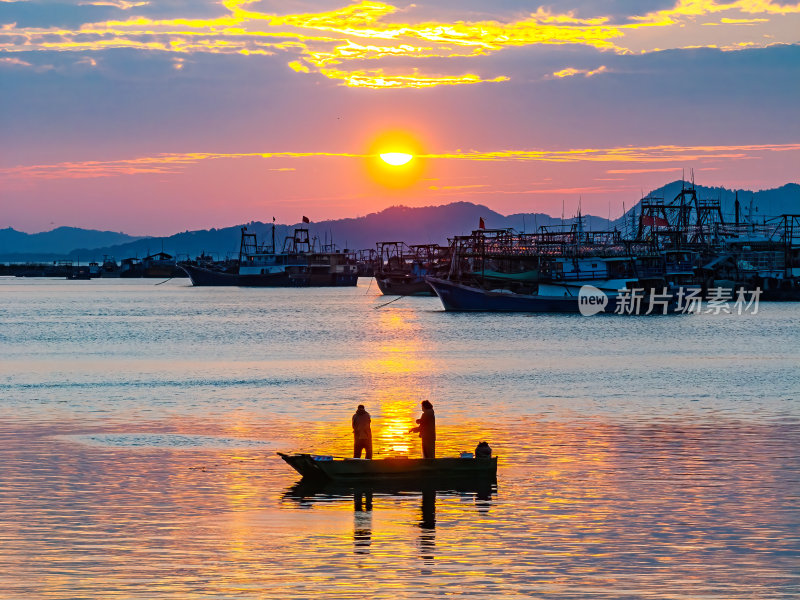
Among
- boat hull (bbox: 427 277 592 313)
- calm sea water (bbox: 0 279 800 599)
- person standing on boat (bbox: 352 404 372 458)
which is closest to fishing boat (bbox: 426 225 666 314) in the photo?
Result: boat hull (bbox: 427 277 592 313)

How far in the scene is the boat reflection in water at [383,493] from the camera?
24930 mm

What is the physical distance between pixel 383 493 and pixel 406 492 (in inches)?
22.1

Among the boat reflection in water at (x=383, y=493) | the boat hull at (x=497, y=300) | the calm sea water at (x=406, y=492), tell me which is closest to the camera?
the calm sea water at (x=406, y=492)

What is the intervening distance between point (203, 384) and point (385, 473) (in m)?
33.1

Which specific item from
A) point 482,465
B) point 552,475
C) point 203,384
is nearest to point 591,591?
point 482,465

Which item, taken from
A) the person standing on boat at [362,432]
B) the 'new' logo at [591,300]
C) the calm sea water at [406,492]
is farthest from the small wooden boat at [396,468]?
the 'new' logo at [591,300]

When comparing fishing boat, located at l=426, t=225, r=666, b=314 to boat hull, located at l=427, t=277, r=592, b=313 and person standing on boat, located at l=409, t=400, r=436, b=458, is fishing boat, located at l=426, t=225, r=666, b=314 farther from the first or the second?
person standing on boat, located at l=409, t=400, r=436, b=458

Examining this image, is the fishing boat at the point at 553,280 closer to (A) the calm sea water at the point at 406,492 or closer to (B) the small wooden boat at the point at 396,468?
(A) the calm sea water at the point at 406,492

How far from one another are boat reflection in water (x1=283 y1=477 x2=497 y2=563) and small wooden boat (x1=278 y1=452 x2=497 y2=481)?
18cm

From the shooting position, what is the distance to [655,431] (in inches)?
1516

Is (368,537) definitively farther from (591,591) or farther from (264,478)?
(264,478)

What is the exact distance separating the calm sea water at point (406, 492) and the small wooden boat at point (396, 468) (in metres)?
0.60

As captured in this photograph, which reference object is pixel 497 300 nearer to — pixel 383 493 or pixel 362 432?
pixel 362 432

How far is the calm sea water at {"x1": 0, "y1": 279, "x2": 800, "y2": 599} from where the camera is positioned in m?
19.3
